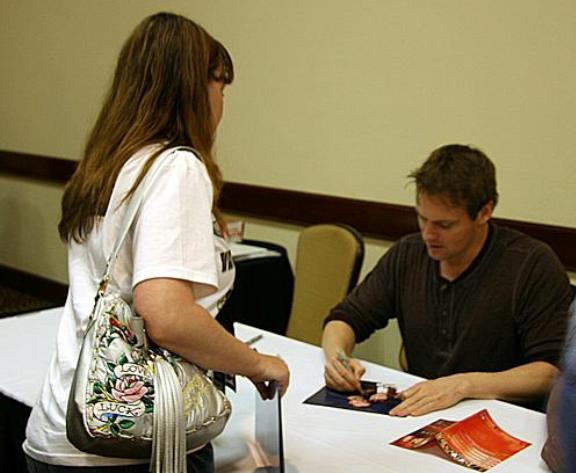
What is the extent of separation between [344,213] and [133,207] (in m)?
2.51

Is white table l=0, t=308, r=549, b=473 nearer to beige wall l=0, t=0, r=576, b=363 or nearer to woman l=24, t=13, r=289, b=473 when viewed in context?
woman l=24, t=13, r=289, b=473

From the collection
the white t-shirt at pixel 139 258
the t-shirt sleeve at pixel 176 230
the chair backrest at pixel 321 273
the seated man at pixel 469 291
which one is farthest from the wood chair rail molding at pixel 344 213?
the t-shirt sleeve at pixel 176 230

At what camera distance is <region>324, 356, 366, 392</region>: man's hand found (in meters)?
1.88

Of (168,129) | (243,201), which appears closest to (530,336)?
(168,129)

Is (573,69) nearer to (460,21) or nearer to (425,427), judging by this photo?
(460,21)

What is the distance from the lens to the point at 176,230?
1.21 metres

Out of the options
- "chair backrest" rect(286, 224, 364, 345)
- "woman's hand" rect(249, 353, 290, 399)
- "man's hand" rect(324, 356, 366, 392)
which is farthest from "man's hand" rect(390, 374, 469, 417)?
Result: "chair backrest" rect(286, 224, 364, 345)

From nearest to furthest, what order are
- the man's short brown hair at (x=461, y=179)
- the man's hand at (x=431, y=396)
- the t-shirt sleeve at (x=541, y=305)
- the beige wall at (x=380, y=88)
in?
the man's hand at (x=431, y=396), the t-shirt sleeve at (x=541, y=305), the man's short brown hair at (x=461, y=179), the beige wall at (x=380, y=88)

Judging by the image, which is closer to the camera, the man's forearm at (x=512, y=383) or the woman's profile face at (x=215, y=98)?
the woman's profile face at (x=215, y=98)

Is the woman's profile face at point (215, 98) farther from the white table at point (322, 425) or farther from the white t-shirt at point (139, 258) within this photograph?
the white table at point (322, 425)

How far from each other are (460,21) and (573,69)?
52cm

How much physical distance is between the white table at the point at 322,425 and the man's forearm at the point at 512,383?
0.10ft

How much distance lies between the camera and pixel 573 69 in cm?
288

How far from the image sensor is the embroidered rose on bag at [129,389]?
1162mm
